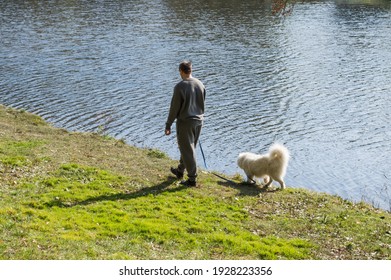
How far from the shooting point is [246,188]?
1659 cm

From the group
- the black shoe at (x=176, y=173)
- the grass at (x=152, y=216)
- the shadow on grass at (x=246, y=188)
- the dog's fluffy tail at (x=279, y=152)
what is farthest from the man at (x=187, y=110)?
the dog's fluffy tail at (x=279, y=152)

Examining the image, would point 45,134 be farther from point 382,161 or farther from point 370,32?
point 370,32

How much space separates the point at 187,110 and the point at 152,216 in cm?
331

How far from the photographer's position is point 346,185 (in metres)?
21.5

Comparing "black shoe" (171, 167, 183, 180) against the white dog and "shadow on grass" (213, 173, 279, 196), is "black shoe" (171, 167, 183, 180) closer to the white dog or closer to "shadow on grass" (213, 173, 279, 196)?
"shadow on grass" (213, 173, 279, 196)

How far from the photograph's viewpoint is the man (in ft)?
47.1

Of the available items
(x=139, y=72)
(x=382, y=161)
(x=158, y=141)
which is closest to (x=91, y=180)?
(x=158, y=141)

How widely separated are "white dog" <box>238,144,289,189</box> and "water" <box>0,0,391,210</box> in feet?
16.9

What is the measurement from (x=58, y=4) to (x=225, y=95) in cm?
4885

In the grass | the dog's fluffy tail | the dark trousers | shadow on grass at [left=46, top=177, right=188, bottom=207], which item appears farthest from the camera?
the dog's fluffy tail

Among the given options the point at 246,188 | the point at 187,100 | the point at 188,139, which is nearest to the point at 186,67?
the point at 187,100

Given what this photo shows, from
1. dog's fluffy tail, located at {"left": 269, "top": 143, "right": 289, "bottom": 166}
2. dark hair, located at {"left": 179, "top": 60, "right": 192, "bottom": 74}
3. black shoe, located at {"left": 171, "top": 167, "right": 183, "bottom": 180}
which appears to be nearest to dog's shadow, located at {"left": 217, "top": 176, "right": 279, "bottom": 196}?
dog's fluffy tail, located at {"left": 269, "top": 143, "right": 289, "bottom": 166}

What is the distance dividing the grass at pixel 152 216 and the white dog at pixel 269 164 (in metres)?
0.50

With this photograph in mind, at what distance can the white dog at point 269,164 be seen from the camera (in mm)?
16016
